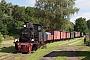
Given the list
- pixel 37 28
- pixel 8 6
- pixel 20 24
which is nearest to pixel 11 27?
pixel 20 24

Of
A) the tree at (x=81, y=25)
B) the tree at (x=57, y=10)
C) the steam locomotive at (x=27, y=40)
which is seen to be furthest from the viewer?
the tree at (x=81, y=25)

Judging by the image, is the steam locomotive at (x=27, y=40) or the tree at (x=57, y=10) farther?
the tree at (x=57, y=10)

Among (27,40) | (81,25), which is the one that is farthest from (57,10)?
(81,25)

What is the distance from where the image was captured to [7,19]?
90.9m

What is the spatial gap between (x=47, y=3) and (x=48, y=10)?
203 centimetres

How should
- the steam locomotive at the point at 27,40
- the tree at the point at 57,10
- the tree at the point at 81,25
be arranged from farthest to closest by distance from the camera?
the tree at the point at 81,25 < the tree at the point at 57,10 < the steam locomotive at the point at 27,40

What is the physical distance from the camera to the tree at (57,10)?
63250mm

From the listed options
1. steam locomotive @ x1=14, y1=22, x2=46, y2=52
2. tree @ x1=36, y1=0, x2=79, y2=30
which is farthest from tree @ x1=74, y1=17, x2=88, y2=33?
steam locomotive @ x1=14, y1=22, x2=46, y2=52

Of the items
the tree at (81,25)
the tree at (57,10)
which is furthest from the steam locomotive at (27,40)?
the tree at (81,25)

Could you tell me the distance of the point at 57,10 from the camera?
63.9 meters

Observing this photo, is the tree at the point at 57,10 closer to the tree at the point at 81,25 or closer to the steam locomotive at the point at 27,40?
the steam locomotive at the point at 27,40

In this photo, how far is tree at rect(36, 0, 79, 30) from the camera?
63250 millimetres

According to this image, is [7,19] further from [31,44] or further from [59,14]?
[31,44]

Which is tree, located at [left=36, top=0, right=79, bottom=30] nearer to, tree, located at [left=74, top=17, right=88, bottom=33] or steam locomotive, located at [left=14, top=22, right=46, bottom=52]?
steam locomotive, located at [left=14, top=22, right=46, bottom=52]
